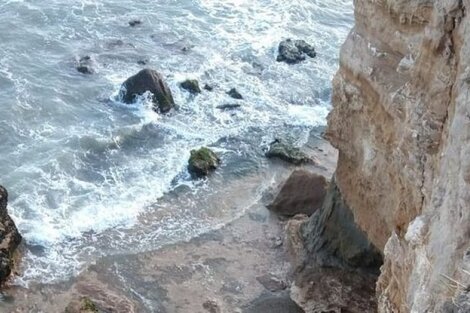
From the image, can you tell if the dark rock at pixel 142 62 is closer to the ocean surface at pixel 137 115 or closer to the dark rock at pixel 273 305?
the ocean surface at pixel 137 115

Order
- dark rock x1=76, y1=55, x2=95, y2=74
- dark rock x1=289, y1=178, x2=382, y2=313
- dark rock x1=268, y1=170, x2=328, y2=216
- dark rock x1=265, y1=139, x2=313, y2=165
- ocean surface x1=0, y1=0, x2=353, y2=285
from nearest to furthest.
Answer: dark rock x1=289, y1=178, x2=382, y2=313 < ocean surface x1=0, y1=0, x2=353, y2=285 < dark rock x1=268, y1=170, x2=328, y2=216 < dark rock x1=265, y1=139, x2=313, y2=165 < dark rock x1=76, y1=55, x2=95, y2=74

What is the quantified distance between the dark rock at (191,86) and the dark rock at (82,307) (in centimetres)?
1244

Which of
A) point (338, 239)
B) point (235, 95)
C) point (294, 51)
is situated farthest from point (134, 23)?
point (338, 239)

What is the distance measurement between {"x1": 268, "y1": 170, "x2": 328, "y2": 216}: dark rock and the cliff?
170 inches

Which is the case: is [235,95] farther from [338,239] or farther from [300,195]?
[338,239]

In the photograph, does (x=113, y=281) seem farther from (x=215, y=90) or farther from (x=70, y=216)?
(x=215, y=90)

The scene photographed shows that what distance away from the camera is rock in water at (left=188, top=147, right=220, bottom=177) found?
22.2m

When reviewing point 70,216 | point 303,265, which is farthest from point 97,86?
point 303,265

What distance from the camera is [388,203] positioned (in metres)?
13.1

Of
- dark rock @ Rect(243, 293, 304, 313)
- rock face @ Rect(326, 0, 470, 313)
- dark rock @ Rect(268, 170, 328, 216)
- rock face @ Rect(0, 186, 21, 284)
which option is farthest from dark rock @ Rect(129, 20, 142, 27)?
rock face @ Rect(326, 0, 470, 313)

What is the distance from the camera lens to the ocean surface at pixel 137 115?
2000 centimetres

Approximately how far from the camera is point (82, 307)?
15.8 metres

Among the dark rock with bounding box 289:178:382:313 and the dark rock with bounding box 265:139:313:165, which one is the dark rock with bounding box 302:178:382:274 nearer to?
the dark rock with bounding box 289:178:382:313

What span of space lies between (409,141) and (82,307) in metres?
8.78
